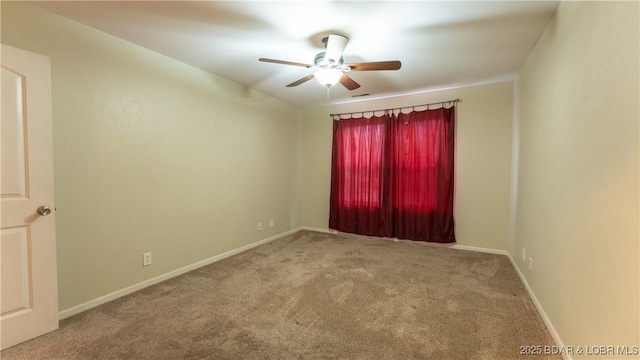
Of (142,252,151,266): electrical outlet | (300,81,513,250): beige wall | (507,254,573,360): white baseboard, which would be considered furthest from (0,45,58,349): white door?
(300,81,513,250): beige wall

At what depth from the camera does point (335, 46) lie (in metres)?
2.32

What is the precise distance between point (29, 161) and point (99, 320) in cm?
130

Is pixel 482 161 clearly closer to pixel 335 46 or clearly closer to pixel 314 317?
pixel 335 46

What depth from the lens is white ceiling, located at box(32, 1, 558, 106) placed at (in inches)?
77.8

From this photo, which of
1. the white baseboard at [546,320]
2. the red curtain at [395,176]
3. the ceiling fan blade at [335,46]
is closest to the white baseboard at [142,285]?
the red curtain at [395,176]

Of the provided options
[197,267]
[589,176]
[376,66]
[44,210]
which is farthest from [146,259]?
[589,176]

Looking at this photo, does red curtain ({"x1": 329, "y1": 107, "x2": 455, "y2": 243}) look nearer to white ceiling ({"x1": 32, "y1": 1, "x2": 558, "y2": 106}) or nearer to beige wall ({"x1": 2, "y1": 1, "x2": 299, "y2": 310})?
white ceiling ({"x1": 32, "y1": 1, "x2": 558, "y2": 106})

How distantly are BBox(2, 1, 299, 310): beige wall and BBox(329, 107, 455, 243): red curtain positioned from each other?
160 cm

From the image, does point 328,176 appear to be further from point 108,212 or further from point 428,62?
point 108,212

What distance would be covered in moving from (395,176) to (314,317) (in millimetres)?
2706

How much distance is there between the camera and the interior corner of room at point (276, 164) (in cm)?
129

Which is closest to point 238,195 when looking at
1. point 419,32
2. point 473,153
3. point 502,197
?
point 419,32

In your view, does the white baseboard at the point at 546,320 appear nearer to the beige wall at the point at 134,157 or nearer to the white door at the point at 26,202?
the beige wall at the point at 134,157

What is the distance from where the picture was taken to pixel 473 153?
384 centimetres
